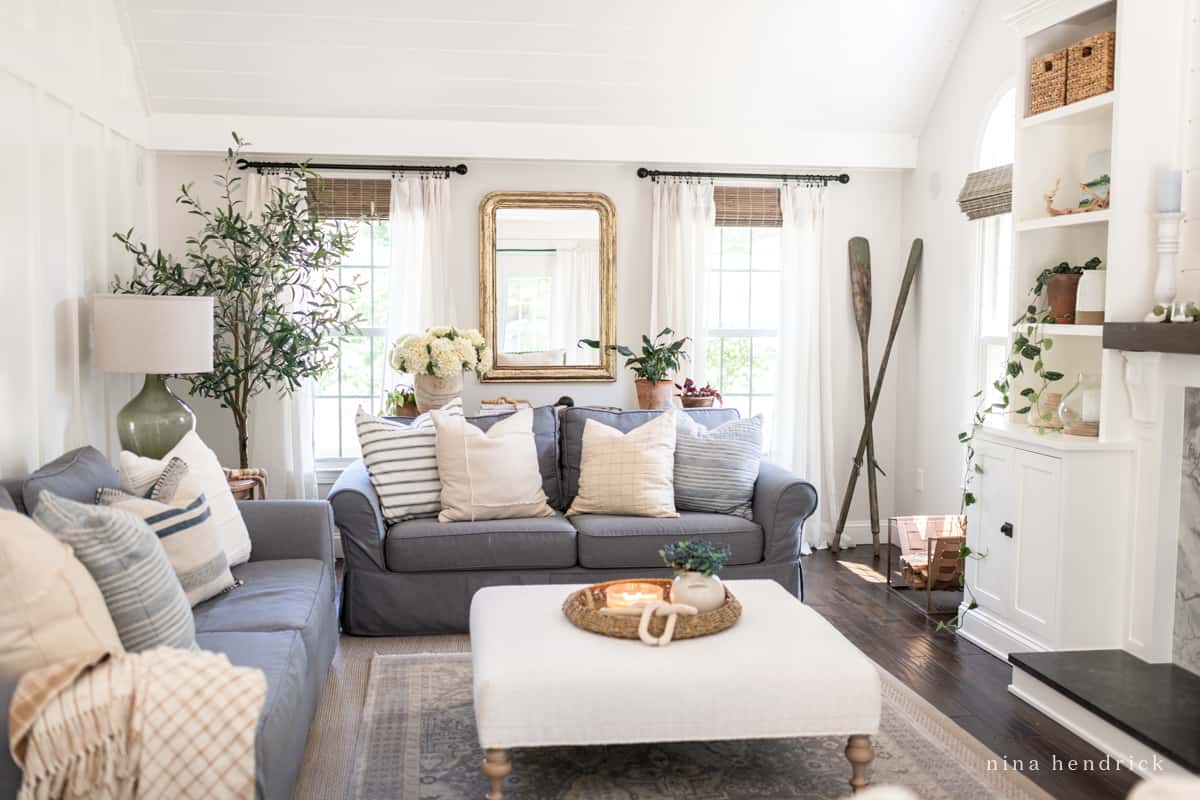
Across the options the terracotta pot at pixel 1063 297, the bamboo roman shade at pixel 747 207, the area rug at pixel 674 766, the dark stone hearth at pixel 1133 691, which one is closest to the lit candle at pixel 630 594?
the area rug at pixel 674 766

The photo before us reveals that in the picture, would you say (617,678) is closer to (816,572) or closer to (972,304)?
(816,572)

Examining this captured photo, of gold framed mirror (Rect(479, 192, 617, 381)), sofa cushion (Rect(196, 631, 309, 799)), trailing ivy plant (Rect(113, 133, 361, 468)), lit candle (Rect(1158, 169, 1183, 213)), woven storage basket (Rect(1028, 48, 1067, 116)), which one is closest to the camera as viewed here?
sofa cushion (Rect(196, 631, 309, 799))

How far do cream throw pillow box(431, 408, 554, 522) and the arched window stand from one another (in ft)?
8.13

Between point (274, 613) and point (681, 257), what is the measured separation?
3.61 m

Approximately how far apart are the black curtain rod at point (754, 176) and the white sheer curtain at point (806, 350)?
52 mm

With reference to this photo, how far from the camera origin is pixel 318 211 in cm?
591

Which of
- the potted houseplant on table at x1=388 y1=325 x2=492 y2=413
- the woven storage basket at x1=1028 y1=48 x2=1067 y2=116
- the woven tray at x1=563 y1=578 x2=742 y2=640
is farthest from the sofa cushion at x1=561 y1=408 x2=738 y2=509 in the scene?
the woven storage basket at x1=1028 y1=48 x2=1067 y2=116

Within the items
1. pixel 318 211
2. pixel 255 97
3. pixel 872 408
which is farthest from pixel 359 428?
pixel 872 408

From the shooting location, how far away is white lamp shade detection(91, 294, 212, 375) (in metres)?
4.28

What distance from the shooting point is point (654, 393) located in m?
5.68

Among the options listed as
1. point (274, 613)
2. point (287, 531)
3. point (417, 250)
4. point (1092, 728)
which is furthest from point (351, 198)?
point (1092, 728)

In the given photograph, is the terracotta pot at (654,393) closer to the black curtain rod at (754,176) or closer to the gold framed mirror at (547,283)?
the gold framed mirror at (547,283)

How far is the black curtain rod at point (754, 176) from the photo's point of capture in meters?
6.13

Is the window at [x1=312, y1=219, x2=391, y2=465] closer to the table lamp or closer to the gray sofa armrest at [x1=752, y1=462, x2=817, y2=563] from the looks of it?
the table lamp
